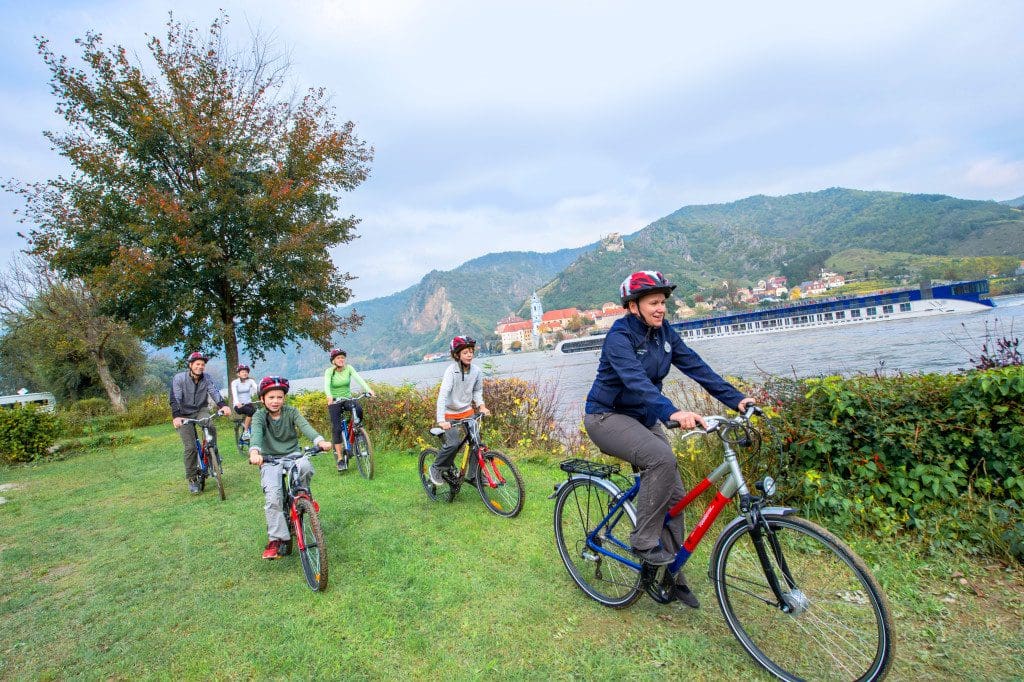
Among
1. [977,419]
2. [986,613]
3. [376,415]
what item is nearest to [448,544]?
[986,613]

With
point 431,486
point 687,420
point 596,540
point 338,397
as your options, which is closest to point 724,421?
point 687,420

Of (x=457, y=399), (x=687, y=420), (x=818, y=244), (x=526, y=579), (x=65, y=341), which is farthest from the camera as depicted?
(x=818, y=244)

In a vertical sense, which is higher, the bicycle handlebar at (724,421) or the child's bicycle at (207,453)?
the bicycle handlebar at (724,421)

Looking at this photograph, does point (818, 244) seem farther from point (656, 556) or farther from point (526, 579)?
point (656, 556)

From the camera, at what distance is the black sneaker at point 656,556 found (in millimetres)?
3105

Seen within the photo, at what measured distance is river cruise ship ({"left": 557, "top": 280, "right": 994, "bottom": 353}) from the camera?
55.6 meters

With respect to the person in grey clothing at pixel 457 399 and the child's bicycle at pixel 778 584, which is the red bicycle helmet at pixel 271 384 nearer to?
the person in grey clothing at pixel 457 399

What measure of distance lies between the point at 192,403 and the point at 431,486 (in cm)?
Result: 436

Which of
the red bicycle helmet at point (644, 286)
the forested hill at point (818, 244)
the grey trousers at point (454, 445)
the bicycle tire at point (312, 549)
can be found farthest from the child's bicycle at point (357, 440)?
the forested hill at point (818, 244)

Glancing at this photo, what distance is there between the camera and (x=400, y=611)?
3.71m

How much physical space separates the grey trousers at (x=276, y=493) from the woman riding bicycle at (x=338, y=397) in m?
3.87

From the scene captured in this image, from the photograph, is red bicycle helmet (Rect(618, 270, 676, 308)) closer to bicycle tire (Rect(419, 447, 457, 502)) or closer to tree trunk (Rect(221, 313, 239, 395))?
bicycle tire (Rect(419, 447, 457, 502))

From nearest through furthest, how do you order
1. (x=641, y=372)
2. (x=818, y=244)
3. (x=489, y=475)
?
(x=641, y=372)
(x=489, y=475)
(x=818, y=244)

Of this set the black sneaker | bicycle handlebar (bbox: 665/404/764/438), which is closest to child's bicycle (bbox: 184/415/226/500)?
the black sneaker
